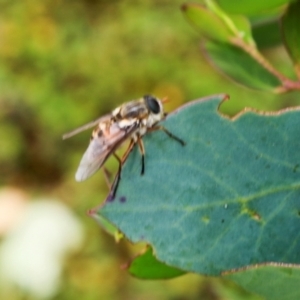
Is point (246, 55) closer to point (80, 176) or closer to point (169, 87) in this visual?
point (80, 176)

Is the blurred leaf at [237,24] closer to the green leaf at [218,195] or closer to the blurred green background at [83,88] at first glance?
the green leaf at [218,195]

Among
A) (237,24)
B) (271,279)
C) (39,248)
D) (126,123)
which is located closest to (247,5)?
(237,24)

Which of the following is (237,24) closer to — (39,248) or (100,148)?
(100,148)

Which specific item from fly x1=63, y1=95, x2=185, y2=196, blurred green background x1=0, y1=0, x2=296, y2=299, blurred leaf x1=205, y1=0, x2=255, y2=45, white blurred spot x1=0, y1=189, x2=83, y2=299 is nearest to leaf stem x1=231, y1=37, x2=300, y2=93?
blurred leaf x1=205, y1=0, x2=255, y2=45

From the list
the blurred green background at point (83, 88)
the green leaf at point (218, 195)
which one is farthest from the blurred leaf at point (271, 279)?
the blurred green background at point (83, 88)

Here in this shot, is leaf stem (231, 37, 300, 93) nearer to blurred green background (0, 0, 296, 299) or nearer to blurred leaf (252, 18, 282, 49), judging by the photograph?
blurred leaf (252, 18, 282, 49)
